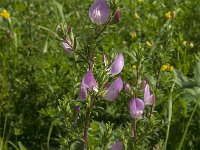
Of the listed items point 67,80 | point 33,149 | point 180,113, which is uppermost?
point 67,80

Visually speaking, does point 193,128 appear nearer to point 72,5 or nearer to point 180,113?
point 180,113

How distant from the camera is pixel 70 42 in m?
1.60

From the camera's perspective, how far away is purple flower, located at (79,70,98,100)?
4.98ft

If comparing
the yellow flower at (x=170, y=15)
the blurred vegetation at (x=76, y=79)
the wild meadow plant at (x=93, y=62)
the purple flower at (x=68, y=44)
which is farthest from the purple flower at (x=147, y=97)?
the yellow flower at (x=170, y=15)

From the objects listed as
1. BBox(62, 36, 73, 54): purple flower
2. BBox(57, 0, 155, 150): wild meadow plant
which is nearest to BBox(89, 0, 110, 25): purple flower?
BBox(57, 0, 155, 150): wild meadow plant

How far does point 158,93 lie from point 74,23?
7.37 feet

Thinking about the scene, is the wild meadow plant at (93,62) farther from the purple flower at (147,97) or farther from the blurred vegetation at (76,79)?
the purple flower at (147,97)

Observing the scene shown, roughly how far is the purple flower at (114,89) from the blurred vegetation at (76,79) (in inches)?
3.0

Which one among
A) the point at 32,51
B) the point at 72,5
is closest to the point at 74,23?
the point at 72,5

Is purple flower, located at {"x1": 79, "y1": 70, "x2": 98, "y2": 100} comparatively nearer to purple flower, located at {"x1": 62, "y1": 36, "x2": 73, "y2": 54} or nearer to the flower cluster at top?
the flower cluster at top

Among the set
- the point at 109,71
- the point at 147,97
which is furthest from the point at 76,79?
the point at 109,71

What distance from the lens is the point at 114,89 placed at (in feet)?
5.07

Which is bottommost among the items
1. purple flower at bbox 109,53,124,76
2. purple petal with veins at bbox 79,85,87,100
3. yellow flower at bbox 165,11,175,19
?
purple petal with veins at bbox 79,85,87,100

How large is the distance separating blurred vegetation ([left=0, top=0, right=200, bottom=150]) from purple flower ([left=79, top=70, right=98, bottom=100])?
0.22 ft
